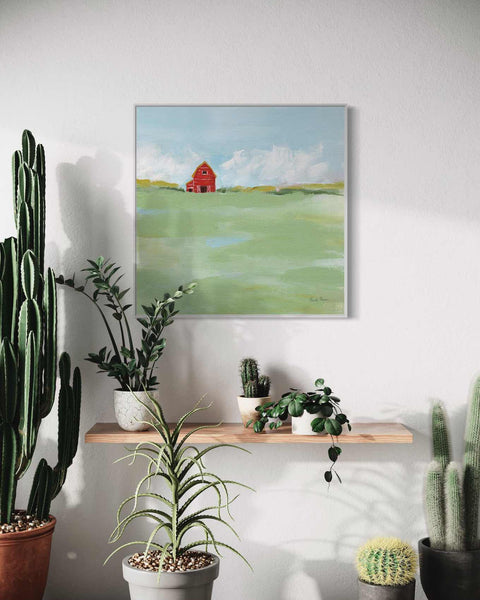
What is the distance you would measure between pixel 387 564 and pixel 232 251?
4.05ft

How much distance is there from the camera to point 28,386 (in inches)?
86.4

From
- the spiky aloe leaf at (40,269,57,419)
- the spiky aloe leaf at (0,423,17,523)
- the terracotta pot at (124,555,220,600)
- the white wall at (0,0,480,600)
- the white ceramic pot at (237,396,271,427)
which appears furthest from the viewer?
the white wall at (0,0,480,600)

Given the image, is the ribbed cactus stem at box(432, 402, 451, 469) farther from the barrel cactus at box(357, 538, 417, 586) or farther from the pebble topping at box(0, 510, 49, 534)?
the pebble topping at box(0, 510, 49, 534)

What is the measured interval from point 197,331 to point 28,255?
27.6 inches

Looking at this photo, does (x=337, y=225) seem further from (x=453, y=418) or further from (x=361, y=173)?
(x=453, y=418)

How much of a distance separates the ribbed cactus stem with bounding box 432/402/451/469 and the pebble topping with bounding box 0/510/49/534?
4.63 feet

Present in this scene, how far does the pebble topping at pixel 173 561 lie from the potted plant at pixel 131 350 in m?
0.43

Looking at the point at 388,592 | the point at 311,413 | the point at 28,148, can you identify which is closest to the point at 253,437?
the point at 311,413

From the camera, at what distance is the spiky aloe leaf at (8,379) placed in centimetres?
218

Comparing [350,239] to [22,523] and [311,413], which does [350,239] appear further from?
[22,523]

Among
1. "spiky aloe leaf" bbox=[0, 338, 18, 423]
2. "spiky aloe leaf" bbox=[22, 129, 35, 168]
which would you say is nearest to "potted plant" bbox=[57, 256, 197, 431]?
"spiky aloe leaf" bbox=[0, 338, 18, 423]

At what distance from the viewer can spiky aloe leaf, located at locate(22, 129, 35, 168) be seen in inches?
92.8

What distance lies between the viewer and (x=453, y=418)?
2.59 m

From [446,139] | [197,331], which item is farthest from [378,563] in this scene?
[446,139]
